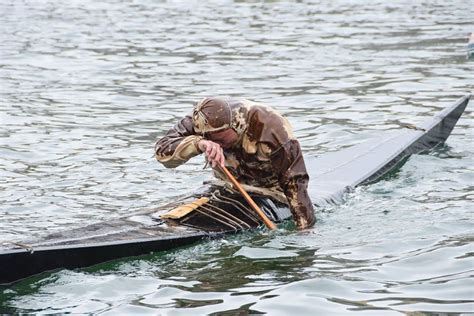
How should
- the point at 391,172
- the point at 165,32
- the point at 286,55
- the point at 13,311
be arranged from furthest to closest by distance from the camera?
the point at 165,32, the point at 286,55, the point at 391,172, the point at 13,311

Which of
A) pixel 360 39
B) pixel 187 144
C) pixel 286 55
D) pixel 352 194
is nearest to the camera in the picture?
pixel 187 144

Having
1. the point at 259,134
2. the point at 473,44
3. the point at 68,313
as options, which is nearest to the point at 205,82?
the point at 473,44

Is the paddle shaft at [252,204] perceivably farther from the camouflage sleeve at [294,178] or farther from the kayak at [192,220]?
the camouflage sleeve at [294,178]

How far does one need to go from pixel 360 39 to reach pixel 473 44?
11.9 ft

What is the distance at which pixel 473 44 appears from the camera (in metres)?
17.7

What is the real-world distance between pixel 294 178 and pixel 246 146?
44 centimetres

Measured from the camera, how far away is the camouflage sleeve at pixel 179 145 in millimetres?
7934

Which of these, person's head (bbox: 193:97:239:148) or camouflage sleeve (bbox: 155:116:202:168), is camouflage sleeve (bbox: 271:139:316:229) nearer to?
person's head (bbox: 193:97:239:148)

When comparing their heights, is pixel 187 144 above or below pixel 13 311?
above

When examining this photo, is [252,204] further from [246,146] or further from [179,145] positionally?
[179,145]

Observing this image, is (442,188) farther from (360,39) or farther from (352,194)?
(360,39)

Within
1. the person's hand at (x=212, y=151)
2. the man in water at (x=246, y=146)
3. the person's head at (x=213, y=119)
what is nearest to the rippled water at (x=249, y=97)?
the man in water at (x=246, y=146)

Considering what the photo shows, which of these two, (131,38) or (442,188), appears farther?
(131,38)

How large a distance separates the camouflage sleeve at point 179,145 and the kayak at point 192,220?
0.38 meters
